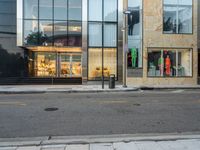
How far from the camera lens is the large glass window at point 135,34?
74.8 ft

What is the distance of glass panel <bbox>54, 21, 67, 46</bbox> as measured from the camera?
22.7 m

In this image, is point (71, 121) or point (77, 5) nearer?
point (71, 121)

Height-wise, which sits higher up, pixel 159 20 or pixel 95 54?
pixel 159 20

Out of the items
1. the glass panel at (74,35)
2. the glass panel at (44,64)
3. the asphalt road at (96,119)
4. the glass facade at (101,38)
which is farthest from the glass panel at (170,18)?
the asphalt road at (96,119)

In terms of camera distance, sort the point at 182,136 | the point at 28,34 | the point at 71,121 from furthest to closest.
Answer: the point at 28,34 < the point at 71,121 < the point at 182,136

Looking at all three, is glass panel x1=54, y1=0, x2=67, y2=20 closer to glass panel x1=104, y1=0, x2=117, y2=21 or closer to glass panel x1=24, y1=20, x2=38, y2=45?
glass panel x1=24, y1=20, x2=38, y2=45

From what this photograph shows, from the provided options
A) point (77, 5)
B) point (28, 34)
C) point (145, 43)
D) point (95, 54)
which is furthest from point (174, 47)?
point (28, 34)

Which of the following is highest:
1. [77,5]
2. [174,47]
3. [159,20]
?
[77,5]

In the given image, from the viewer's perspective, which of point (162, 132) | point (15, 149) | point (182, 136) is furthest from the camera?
point (162, 132)

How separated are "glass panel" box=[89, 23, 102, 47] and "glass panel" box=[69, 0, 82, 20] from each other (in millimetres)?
1587

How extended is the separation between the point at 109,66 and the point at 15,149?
1803 centimetres

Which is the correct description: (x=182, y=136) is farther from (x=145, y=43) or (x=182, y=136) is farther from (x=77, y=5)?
(x=77, y=5)

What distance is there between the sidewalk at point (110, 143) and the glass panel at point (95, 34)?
17.1 m

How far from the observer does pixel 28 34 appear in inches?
875
